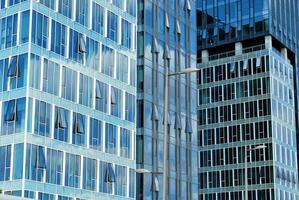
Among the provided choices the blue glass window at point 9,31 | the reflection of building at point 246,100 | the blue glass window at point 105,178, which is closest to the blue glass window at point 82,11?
the blue glass window at point 9,31

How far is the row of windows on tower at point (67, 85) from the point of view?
176 ft

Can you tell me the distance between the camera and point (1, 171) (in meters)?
52.2

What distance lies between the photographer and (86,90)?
58.8m

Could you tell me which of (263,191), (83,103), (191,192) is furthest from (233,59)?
(83,103)

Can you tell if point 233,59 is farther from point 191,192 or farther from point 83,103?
point 83,103

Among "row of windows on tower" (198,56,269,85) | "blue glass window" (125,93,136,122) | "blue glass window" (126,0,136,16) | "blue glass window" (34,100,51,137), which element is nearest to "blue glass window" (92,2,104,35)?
"blue glass window" (126,0,136,16)

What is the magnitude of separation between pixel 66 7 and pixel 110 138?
38.6 ft

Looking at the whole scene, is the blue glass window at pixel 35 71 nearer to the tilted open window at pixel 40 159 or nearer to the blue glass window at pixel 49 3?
the blue glass window at pixel 49 3

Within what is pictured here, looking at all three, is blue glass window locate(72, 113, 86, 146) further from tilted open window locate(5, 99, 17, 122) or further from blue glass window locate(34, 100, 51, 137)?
tilted open window locate(5, 99, 17, 122)

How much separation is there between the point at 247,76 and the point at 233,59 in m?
3.53

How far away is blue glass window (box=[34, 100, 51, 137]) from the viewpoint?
5287cm

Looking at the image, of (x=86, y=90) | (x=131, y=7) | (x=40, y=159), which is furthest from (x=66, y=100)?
(x=131, y=7)

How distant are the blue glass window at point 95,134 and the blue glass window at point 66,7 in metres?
8.87

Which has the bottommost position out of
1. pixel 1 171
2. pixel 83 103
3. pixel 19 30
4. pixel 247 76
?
pixel 1 171
